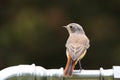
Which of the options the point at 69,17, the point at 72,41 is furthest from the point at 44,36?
the point at 72,41

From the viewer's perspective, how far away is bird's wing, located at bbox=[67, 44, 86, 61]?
15.9 ft

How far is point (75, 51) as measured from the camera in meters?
4.86

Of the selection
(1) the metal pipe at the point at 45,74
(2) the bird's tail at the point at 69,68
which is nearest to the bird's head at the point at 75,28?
(2) the bird's tail at the point at 69,68

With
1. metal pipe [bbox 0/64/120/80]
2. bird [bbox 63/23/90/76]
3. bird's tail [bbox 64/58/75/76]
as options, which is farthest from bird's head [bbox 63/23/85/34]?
metal pipe [bbox 0/64/120/80]

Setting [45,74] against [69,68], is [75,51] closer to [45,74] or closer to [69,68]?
[69,68]

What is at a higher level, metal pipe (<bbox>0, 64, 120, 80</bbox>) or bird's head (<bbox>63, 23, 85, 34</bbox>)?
bird's head (<bbox>63, 23, 85, 34</bbox>)

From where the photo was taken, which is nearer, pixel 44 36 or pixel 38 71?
pixel 38 71

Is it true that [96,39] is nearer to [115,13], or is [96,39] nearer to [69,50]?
[115,13]

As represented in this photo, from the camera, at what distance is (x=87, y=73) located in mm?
4543

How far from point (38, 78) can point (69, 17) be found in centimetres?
429

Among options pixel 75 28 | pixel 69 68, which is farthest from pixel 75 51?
pixel 75 28

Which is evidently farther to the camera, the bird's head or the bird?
the bird's head

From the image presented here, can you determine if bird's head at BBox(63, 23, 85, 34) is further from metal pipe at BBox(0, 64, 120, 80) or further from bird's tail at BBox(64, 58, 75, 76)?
metal pipe at BBox(0, 64, 120, 80)

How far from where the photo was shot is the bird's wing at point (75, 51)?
4832 mm
